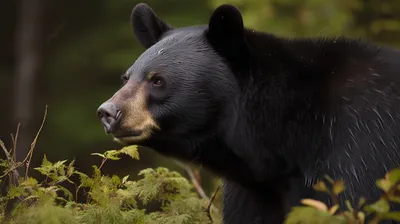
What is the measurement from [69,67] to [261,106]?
13.7 meters

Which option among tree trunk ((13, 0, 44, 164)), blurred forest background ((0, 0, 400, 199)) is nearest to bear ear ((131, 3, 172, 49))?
blurred forest background ((0, 0, 400, 199))

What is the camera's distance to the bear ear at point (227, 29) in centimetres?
401

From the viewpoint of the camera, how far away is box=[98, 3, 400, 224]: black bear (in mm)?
3844

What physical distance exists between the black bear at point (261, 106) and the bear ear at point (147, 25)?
0.35 meters

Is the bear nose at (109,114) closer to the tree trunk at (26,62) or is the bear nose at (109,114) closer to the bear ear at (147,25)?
the bear ear at (147,25)

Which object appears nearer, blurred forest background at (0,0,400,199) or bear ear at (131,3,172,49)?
bear ear at (131,3,172,49)

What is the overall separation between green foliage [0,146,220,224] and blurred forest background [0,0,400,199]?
29.3ft

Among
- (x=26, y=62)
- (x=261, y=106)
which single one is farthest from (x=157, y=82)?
(x=26, y=62)

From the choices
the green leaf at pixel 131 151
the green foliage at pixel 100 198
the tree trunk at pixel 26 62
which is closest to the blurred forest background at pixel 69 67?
the tree trunk at pixel 26 62

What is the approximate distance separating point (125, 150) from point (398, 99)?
1.35 m

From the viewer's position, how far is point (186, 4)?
15.8 meters

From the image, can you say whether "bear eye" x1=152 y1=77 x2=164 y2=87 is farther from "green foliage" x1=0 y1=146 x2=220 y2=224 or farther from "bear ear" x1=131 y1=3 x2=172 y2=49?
"bear ear" x1=131 y1=3 x2=172 y2=49

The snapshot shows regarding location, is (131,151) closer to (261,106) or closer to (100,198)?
(100,198)

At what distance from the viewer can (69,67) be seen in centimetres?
1733
